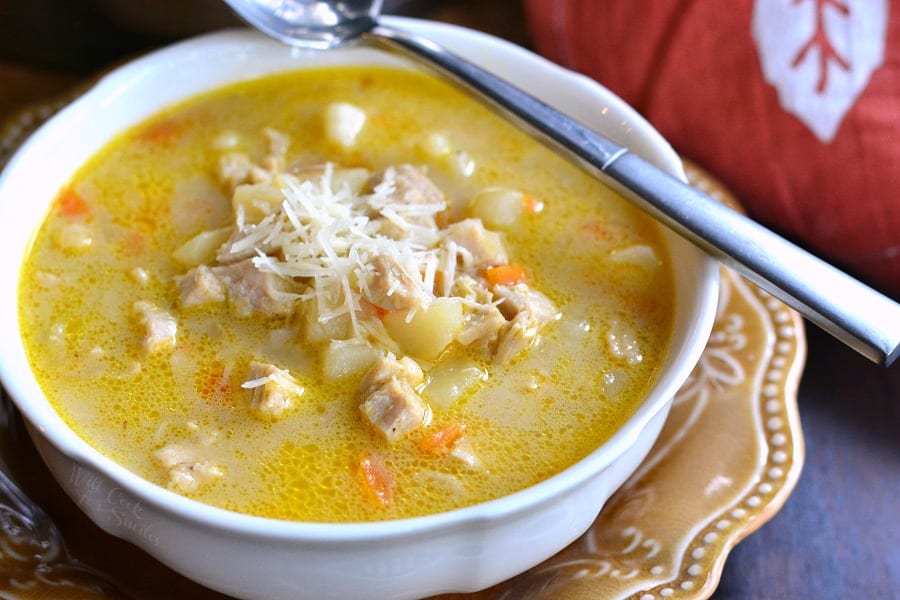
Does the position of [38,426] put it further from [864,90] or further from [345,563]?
[864,90]

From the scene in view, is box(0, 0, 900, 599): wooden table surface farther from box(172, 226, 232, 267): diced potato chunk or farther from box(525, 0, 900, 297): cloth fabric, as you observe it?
box(172, 226, 232, 267): diced potato chunk

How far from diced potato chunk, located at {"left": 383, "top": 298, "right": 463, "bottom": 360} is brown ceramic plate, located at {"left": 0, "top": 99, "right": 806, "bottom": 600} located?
0.47m

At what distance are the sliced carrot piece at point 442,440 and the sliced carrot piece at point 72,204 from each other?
104 centimetres

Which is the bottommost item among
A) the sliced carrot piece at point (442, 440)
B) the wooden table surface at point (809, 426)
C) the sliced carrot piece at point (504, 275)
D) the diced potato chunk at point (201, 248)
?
the wooden table surface at point (809, 426)

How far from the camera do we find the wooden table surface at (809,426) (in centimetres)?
220

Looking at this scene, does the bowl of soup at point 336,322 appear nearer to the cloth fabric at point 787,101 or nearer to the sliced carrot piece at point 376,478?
the sliced carrot piece at point 376,478

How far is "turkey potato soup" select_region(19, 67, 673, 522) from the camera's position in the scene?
1809 mm

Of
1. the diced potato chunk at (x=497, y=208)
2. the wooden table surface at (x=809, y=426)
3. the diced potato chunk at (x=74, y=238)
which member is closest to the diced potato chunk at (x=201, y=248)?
the diced potato chunk at (x=74, y=238)

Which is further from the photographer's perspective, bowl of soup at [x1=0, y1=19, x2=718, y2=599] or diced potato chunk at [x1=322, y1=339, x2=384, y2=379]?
diced potato chunk at [x1=322, y1=339, x2=384, y2=379]

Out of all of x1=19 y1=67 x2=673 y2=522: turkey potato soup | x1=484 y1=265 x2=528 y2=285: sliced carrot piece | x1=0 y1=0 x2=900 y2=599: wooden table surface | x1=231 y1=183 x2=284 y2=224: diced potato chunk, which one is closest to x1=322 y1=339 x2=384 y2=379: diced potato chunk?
x1=19 y1=67 x2=673 y2=522: turkey potato soup

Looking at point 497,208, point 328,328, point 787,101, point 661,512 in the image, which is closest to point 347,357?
point 328,328

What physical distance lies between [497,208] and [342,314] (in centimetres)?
50

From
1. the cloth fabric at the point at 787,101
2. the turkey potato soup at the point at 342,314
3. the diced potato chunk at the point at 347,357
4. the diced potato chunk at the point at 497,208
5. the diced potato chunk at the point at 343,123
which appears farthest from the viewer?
the cloth fabric at the point at 787,101

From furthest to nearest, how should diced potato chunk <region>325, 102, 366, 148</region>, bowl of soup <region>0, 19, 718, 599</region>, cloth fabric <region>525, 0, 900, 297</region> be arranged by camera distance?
1. cloth fabric <region>525, 0, 900, 297</region>
2. diced potato chunk <region>325, 102, 366, 148</region>
3. bowl of soup <region>0, 19, 718, 599</region>
